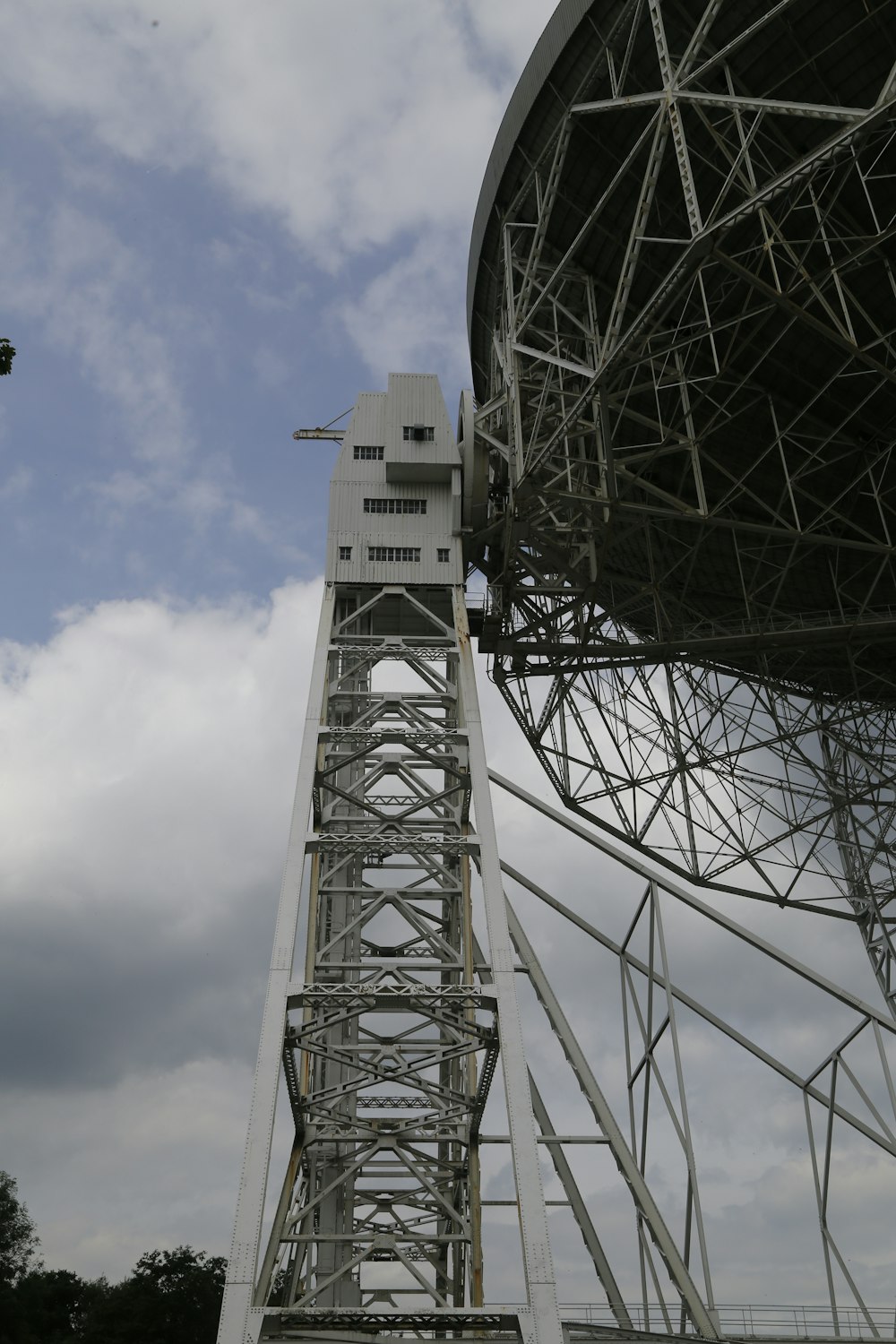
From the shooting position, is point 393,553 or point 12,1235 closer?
point 393,553

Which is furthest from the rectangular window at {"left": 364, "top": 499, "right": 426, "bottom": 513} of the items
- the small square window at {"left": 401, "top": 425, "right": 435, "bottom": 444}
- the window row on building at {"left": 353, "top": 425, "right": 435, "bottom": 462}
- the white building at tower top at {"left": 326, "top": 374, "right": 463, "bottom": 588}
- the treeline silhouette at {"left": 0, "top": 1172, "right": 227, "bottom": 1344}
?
the treeline silhouette at {"left": 0, "top": 1172, "right": 227, "bottom": 1344}

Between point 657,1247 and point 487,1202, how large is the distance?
3.52m

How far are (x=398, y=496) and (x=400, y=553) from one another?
1.43 metres

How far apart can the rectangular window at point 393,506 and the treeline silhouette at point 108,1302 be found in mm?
44296

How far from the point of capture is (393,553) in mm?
27672

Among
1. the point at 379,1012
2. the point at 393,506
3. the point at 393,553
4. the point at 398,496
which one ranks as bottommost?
the point at 379,1012

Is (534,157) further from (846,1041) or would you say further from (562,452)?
(846,1041)

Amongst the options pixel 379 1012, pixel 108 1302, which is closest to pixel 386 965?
pixel 379 1012

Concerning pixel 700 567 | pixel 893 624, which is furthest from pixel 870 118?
pixel 700 567

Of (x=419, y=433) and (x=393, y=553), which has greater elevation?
(x=419, y=433)

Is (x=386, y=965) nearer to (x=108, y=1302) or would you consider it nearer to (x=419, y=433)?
(x=419, y=433)

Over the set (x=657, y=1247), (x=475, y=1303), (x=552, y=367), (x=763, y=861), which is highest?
(x=552, y=367)

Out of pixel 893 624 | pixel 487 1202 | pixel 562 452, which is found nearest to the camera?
pixel 487 1202

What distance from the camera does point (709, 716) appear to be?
106 feet
